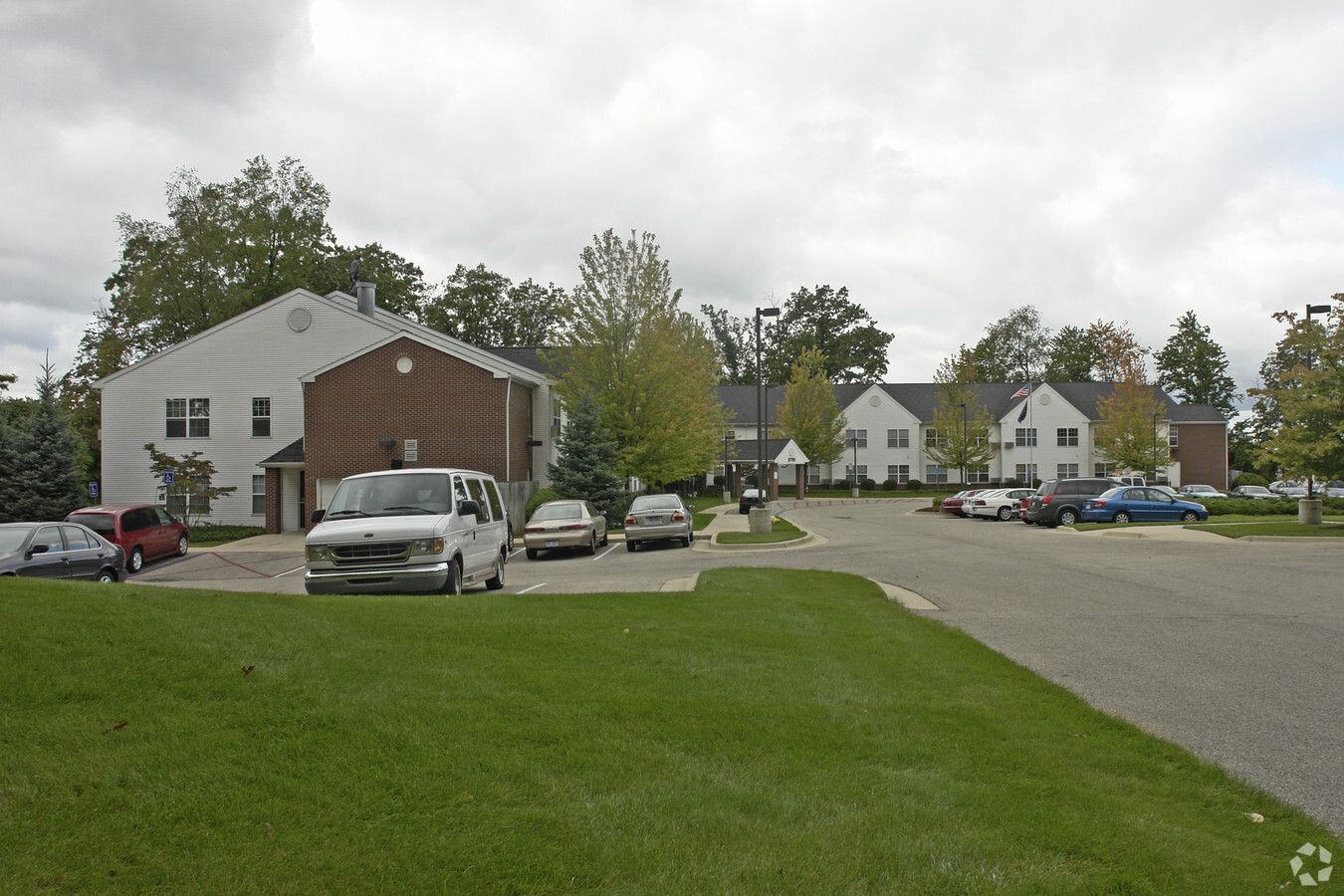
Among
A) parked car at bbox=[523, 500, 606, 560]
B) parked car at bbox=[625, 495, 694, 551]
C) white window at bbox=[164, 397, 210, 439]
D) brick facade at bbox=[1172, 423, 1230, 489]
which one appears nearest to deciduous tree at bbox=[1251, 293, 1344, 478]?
parked car at bbox=[625, 495, 694, 551]

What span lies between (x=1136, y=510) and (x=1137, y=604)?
2150 centimetres

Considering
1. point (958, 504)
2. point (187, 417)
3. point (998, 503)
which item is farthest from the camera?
point (958, 504)

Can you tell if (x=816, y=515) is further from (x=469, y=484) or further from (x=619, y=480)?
(x=469, y=484)

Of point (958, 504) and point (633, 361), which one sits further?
point (958, 504)

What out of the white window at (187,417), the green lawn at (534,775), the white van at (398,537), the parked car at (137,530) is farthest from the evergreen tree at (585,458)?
the green lawn at (534,775)

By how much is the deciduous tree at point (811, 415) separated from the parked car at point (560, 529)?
145 feet

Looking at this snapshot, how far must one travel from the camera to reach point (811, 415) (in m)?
66.6

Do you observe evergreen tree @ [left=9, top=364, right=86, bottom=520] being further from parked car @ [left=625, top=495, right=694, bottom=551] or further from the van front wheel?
the van front wheel

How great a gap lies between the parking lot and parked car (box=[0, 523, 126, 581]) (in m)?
2.65

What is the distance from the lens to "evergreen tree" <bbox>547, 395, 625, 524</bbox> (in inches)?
1220

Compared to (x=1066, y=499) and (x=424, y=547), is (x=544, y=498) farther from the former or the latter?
(x=1066, y=499)
